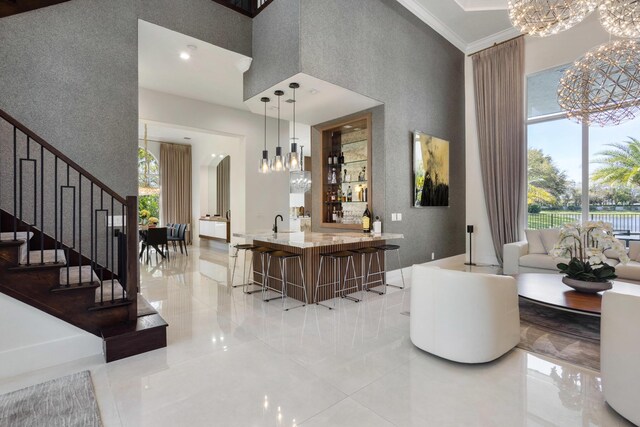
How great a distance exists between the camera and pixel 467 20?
6.20m

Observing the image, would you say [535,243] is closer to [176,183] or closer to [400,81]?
[400,81]

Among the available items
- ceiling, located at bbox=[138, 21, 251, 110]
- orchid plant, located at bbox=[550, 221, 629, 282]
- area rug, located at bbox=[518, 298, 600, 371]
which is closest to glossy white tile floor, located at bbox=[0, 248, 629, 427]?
area rug, located at bbox=[518, 298, 600, 371]

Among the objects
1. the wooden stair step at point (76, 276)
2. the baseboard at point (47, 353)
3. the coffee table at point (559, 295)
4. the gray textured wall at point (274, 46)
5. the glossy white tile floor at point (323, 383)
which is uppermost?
the gray textured wall at point (274, 46)

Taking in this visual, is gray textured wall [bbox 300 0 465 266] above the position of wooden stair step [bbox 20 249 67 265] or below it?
above

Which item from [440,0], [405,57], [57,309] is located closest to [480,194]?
[405,57]

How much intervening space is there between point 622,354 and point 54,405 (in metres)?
3.47

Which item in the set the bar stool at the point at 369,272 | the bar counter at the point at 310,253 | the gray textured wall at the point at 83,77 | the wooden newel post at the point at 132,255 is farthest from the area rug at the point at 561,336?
the gray textured wall at the point at 83,77

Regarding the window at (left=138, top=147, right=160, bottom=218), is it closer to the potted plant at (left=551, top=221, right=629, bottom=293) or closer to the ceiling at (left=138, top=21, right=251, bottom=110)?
the ceiling at (left=138, top=21, right=251, bottom=110)

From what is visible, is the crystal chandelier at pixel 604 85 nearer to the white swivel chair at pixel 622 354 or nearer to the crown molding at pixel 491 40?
the white swivel chair at pixel 622 354

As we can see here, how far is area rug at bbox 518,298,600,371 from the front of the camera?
264cm

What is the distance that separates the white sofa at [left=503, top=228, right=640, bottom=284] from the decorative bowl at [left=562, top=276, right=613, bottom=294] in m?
1.60

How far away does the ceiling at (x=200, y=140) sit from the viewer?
9.39 metres

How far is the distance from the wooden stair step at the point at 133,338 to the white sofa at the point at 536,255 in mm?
5342

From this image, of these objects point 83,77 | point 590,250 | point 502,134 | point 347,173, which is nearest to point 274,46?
point 83,77
